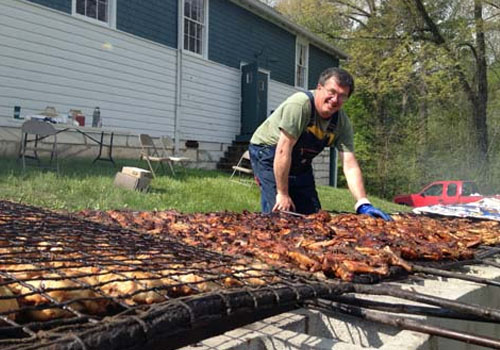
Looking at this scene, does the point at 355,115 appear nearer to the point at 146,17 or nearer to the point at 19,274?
the point at 146,17

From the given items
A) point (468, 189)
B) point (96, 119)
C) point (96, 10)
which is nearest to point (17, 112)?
point (96, 119)

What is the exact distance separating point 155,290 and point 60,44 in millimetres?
9528

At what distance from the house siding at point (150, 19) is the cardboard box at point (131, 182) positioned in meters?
4.59

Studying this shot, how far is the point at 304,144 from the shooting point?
13.8 ft

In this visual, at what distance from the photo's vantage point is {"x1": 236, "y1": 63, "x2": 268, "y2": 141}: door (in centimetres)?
1507

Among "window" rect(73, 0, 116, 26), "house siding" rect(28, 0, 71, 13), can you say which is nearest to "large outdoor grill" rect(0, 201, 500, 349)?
"house siding" rect(28, 0, 71, 13)

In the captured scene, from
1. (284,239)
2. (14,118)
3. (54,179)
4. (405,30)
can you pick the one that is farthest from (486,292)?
(405,30)

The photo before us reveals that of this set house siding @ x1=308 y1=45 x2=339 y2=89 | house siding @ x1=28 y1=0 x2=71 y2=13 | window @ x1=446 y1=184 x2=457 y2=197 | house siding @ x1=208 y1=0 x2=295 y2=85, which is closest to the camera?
house siding @ x1=28 y1=0 x2=71 y2=13

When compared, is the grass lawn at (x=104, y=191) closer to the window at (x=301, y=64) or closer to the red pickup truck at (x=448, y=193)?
the red pickup truck at (x=448, y=193)

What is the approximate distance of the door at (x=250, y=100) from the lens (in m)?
15.1

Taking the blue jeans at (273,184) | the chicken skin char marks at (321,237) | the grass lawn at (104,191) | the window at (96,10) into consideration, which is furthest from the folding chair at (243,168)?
the chicken skin char marks at (321,237)

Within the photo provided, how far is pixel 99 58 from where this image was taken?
1062 centimetres

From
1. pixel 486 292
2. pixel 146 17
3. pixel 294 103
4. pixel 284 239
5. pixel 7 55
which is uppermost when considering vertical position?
pixel 146 17

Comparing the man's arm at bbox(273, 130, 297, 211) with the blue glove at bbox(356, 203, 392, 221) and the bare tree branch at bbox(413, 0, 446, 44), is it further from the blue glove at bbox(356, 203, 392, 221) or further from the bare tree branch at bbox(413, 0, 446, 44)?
the bare tree branch at bbox(413, 0, 446, 44)
